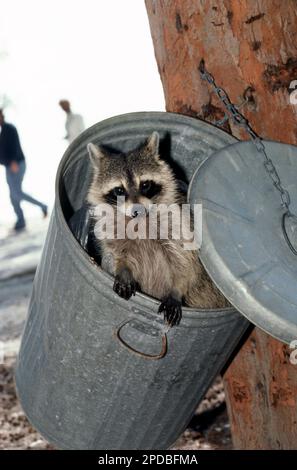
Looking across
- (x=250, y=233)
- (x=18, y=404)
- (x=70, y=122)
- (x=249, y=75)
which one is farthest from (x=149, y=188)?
(x=70, y=122)

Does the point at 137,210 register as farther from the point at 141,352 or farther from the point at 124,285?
the point at 141,352

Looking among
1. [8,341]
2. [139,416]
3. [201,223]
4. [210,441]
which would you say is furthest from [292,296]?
[8,341]

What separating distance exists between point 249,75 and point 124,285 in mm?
948

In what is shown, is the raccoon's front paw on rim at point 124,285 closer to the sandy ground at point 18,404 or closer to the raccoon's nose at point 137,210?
the raccoon's nose at point 137,210

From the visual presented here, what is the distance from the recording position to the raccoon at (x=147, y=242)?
2537 mm

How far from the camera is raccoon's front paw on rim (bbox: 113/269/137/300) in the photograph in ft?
6.32

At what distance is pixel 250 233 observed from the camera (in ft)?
6.41

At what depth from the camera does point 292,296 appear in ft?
6.13

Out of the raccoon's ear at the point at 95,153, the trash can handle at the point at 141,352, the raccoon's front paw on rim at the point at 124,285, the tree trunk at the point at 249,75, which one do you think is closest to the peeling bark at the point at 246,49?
the tree trunk at the point at 249,75

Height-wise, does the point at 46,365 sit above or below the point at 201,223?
below

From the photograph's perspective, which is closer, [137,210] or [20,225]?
[137,210]
